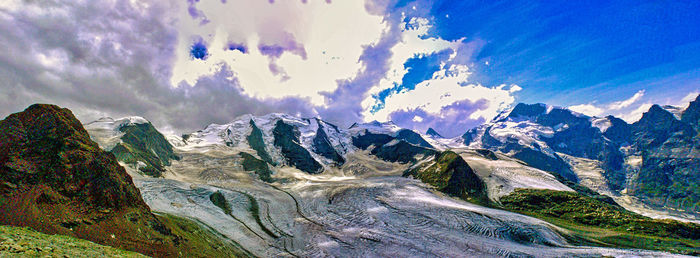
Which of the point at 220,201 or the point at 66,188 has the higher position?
the point at 66,188

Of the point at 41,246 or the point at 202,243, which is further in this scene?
the point at 202,243

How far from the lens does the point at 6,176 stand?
25422mm

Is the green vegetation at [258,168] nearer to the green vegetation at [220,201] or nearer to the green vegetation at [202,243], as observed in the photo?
Answer: the green vegetation at [220,201]

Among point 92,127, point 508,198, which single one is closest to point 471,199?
point 508,198

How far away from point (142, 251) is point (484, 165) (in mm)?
177068

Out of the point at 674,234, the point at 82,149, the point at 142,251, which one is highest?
the point at 82,149

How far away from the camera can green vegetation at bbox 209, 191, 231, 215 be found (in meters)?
77.0

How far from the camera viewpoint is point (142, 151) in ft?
547

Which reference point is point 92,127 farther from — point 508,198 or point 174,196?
point 508,198

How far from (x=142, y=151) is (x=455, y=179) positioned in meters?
190

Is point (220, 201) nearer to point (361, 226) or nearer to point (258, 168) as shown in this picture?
point (361, 226)

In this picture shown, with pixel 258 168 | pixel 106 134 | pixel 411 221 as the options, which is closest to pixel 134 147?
pixel 106 134

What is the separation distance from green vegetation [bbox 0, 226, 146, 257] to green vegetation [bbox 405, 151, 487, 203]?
11480 centimetres

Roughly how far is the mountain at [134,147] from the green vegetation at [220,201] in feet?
235
